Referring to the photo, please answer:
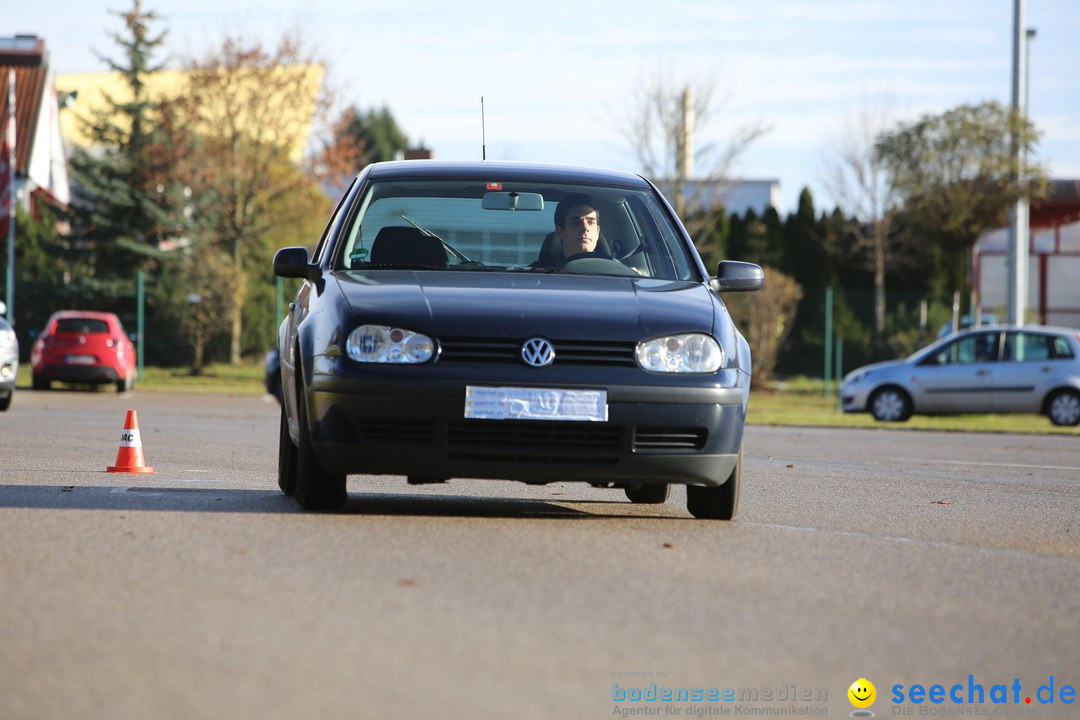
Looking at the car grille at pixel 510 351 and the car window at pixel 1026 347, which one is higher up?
the car grille at pixel 510 351

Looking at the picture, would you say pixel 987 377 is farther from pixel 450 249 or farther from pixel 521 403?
pixel 521 403

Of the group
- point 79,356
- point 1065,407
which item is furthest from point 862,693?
point 79,356

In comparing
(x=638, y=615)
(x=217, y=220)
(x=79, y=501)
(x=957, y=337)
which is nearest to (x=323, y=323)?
(x=79, y=501)

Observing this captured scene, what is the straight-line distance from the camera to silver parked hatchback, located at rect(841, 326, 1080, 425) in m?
25.4

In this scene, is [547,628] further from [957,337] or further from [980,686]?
[957,337]

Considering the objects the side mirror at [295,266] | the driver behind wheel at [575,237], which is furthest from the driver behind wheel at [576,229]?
the side mirror at [295,266]

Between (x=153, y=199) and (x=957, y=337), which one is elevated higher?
(x=153, y=199)

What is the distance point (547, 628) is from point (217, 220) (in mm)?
40199

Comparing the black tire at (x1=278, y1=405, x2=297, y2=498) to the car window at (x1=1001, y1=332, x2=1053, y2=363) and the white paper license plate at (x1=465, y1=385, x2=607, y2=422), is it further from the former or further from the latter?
the car window at (x1=1001, y1=332, x2=1053, y2=363)

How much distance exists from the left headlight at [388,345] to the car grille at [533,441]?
13.5 inches

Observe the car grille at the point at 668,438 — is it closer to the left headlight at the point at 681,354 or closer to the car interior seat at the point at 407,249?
the left headlight at the point at 681,354

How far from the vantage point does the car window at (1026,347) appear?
84.3 ft

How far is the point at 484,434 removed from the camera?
7.61 meters

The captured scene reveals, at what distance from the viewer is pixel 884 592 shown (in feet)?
20.2
